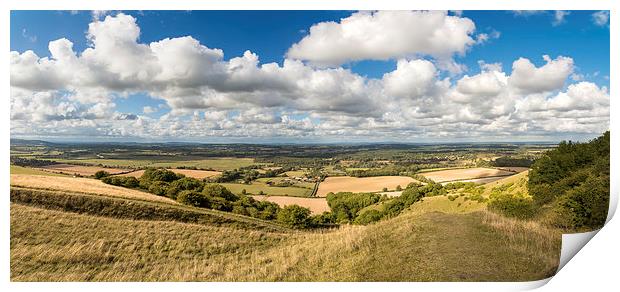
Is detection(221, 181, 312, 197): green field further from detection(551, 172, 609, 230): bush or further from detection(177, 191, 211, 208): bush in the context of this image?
detection(551, 172, 609, 230): bush

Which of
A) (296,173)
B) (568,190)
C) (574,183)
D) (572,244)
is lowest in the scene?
(572,244)

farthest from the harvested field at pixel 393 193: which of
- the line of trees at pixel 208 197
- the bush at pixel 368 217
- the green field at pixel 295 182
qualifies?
the line of trees at pixel 208 197

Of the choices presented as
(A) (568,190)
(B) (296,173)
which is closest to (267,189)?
(B) (296,173)

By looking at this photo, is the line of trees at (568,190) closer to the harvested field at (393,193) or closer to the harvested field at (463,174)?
the harvested field at (463,174)

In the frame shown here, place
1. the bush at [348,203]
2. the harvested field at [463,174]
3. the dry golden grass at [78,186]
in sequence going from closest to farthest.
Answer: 1. the dry golden grass at [78,186]
2. the bush at [348,203]
3. the harvested field at [463,174]

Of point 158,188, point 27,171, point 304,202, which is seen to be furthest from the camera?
point 304,202

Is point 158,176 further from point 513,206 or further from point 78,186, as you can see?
point 513,206

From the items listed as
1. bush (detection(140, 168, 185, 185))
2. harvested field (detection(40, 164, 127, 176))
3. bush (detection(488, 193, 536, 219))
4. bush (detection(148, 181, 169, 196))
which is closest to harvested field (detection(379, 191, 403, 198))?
bush (detection(488, 193, 536, 219))
